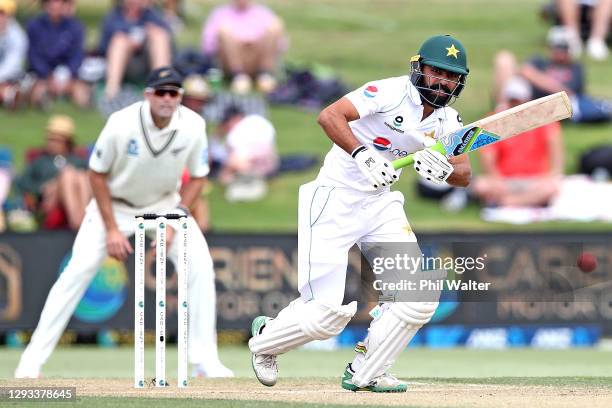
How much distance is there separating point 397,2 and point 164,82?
14.8 m

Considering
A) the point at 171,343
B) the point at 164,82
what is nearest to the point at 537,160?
the point at 171,343

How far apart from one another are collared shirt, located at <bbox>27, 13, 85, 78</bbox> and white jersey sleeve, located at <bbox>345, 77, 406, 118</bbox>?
8917 millimetres

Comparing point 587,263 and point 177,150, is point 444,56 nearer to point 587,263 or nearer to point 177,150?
point 177,150

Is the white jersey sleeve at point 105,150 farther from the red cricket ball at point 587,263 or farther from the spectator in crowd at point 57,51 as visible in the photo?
the spectator in crowd at point 57,51

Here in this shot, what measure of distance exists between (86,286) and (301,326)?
7.35 ft

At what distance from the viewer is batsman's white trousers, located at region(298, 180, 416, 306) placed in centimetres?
773

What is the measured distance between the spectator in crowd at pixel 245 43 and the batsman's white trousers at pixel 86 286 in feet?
22.3

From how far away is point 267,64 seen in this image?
54.0 feet

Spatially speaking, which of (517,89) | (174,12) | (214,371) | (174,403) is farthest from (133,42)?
(174,403)

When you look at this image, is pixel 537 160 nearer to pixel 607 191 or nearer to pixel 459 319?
pixel 607 191

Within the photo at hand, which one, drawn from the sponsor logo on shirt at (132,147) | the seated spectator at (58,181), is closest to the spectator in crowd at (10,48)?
the seated spectator at (58,181)

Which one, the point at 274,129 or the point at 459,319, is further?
the point at 274,129

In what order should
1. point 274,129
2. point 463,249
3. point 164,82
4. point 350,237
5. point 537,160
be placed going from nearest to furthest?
point 350,237 < point 164,82 < point 463,249 < point 537,160 < point 274,129

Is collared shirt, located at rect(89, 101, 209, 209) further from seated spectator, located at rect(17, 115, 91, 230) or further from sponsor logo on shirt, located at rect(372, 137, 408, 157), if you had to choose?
seated spectator, located at rect(17, 115, 91, 230)
